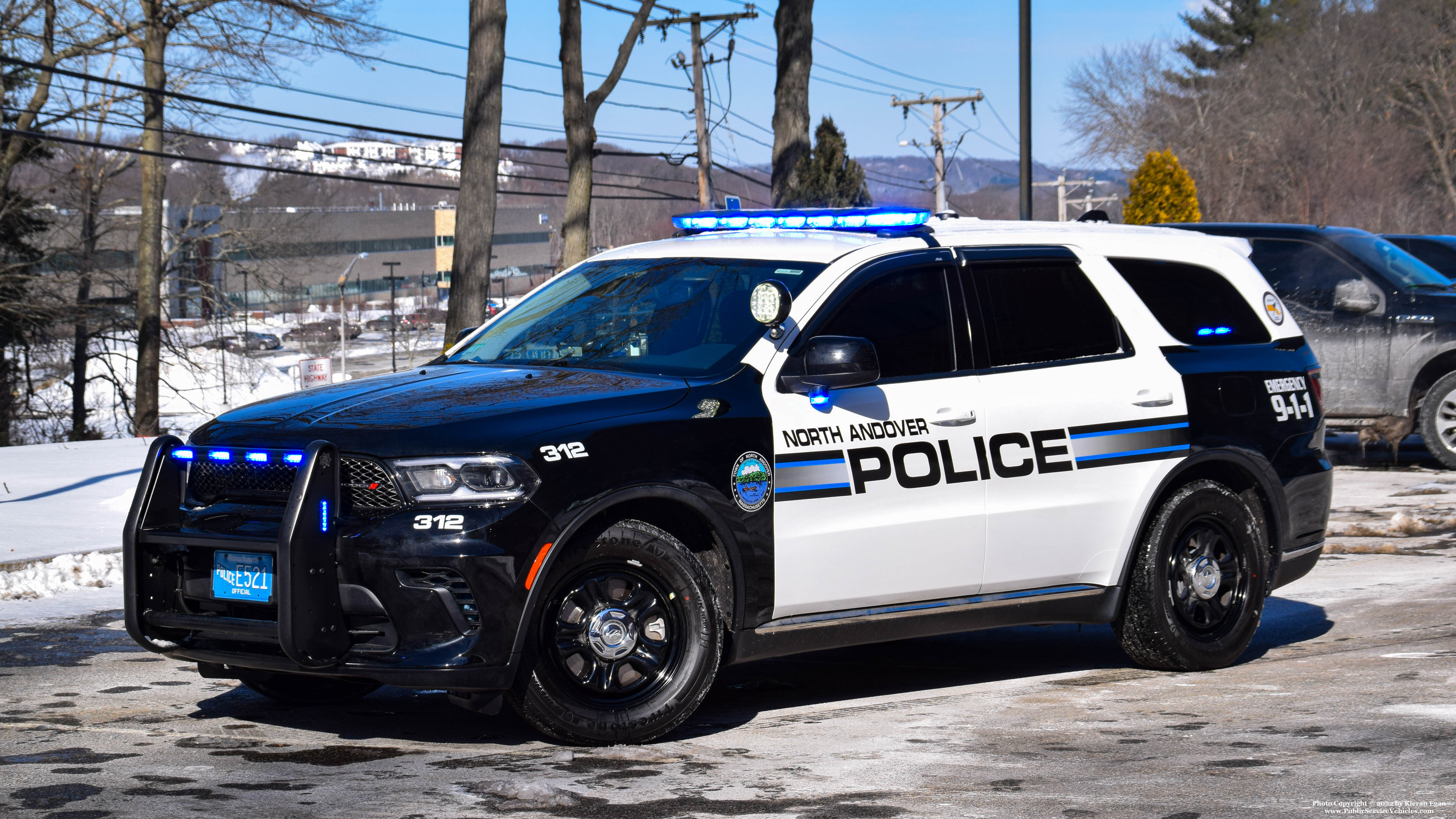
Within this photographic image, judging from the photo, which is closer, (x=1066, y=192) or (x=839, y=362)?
(x=839, y=362)

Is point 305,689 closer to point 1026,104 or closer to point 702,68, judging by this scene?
point 1026,104

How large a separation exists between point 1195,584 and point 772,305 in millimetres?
2528

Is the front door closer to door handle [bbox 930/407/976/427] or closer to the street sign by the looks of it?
door handle [bbox 930/407/976/427]

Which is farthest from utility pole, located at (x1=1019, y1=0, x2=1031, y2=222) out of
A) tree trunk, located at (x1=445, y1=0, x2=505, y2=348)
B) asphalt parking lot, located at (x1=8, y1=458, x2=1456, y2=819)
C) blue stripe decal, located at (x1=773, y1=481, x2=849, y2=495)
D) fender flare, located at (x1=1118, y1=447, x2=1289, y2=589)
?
blue stripe decal, located at (x1=773, y1=481, x2=849, y2=495)

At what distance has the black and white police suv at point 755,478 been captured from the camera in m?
4.88

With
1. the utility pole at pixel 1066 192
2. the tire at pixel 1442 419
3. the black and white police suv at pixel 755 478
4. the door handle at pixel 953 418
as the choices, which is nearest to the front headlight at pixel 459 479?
the black and white police suv at pixel 755 478

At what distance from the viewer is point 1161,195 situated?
34.4 metres

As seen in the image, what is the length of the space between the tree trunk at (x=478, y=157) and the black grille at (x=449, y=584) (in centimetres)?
1216

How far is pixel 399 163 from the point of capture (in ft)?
125

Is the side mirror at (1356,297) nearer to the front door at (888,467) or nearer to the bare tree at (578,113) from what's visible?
the front door at (888,467)

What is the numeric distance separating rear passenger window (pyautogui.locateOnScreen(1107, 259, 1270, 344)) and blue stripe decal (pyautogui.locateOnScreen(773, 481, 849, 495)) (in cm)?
195

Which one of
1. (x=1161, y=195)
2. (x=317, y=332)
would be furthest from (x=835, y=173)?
(x=317, y=332)

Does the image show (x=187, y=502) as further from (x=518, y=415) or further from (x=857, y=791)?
(x=857, y=791)

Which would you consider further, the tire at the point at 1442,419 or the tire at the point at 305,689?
the tire at the point at 1442,419
